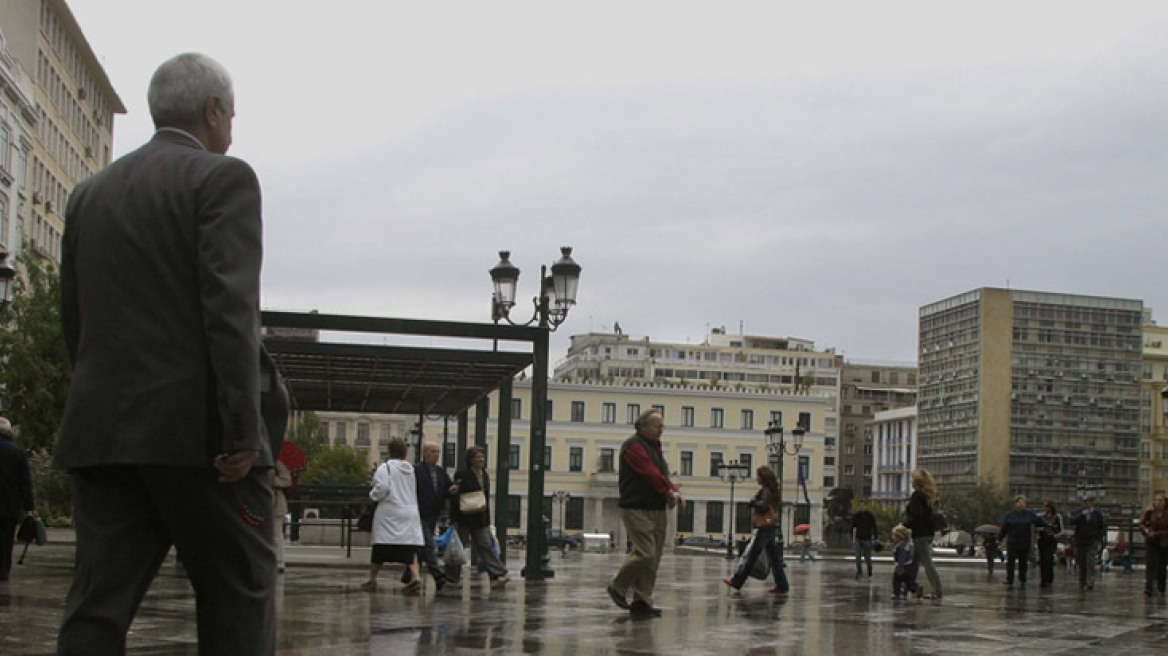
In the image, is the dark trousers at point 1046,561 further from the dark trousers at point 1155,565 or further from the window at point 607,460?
the window at point 607,460

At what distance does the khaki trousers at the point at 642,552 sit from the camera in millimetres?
12492

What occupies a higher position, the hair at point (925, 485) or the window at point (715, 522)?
the hair at point (925, 485)

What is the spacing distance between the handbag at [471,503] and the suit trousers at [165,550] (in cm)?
1253

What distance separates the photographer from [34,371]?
126 ft

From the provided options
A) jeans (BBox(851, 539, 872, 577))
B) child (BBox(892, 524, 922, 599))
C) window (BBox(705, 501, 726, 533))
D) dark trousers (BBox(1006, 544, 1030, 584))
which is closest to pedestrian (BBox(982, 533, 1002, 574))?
jeans (BBox(851, 539, 872, 577))

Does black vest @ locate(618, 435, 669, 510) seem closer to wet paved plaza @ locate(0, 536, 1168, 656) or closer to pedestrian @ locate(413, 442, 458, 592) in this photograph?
Result: wet paved plaza @ locate(0, 536, 1168, 656)

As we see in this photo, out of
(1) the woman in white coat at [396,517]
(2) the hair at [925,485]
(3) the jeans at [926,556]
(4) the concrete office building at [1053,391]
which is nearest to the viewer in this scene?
(1) the woman in white coat at [396,517]

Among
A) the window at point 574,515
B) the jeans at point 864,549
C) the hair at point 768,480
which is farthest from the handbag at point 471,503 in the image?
the window at point 574,515

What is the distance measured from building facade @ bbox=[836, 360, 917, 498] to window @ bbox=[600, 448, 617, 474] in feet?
205

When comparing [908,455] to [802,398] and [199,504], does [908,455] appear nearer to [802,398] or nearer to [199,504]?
[802,398]

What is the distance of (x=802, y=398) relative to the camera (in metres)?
95.8

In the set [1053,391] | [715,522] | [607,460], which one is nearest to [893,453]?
[1053,391]

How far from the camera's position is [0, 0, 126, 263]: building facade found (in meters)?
57.8

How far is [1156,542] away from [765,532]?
24.5ft
